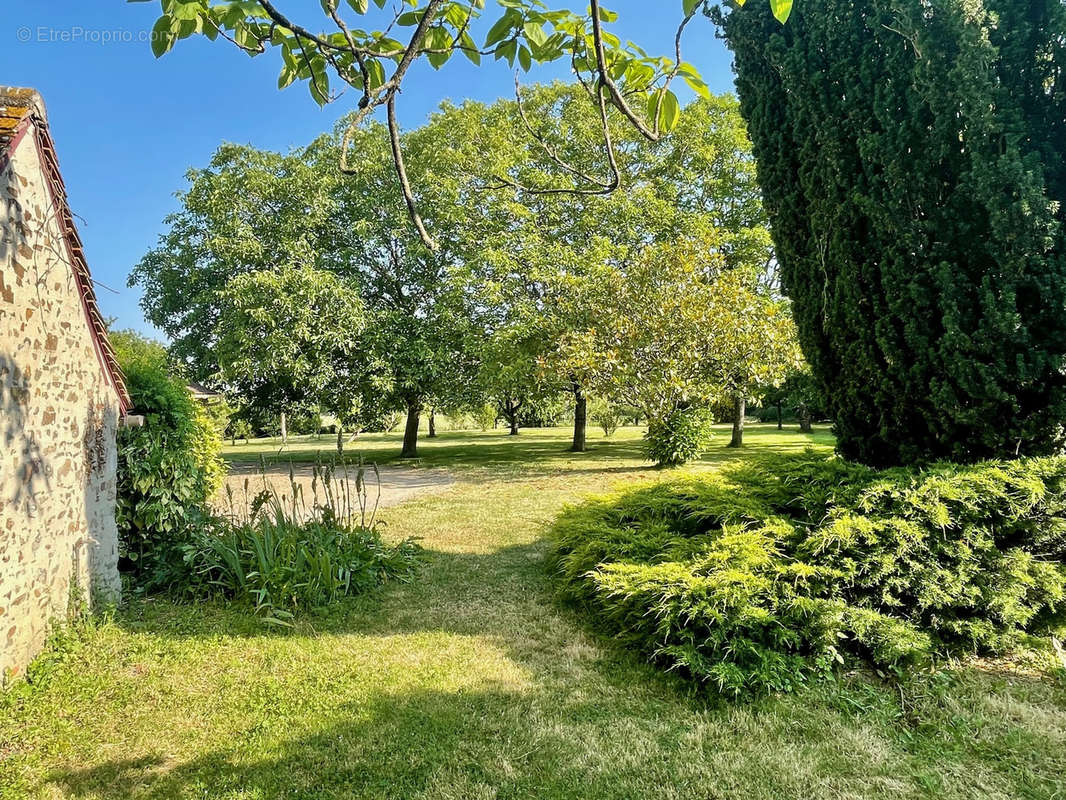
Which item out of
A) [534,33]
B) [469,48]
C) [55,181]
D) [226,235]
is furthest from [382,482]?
[534,33]

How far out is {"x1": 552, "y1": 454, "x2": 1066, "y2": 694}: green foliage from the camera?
3.44 metres

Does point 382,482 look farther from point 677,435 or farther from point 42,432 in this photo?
point 42,432

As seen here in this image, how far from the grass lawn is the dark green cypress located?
2254 millimetres

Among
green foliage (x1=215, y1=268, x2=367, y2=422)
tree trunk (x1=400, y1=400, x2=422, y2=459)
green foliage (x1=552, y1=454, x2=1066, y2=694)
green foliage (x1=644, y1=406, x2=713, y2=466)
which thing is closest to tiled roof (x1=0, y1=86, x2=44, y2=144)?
green foliage (x1=552, y1=454, x2=1066, y2=694)

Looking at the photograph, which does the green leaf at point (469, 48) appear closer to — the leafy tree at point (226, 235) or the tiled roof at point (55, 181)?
the tiled roof at point (55, 181)

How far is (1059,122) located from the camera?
4328 mm

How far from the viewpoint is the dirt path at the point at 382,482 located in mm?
10218

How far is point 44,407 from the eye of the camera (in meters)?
3.79

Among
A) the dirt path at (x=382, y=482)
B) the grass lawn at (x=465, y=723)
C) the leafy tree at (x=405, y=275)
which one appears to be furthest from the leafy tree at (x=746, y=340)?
the grass lawn at (x=465, y=723)

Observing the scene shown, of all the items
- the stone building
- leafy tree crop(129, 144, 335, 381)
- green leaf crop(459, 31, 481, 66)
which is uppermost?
leafy tree crop(129, 144, 335, 381)

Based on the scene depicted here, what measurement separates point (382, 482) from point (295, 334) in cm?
452

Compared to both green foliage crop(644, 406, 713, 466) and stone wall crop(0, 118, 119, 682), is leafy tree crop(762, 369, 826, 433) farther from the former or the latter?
stone wall crop(0, 118, 119, 682)

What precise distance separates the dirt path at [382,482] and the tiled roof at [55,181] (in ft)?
14.9

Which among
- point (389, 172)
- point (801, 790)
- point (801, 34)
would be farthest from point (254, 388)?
point (801, 790)
